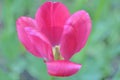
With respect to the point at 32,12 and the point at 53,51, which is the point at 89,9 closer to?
the point at 32,12

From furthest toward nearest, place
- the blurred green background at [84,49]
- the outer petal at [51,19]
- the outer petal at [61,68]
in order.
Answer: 1. the blurred green background at [84,49]
2. the outer petal at [51,19]
3. the outer petal at [61,68]

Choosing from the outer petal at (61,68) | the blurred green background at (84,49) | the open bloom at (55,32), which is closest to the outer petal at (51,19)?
the open bloom at (55,32)

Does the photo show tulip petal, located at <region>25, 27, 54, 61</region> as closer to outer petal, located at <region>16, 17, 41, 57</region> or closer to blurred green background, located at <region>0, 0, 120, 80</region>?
outer petal, located at <region>16, 17, 41, 57</region>

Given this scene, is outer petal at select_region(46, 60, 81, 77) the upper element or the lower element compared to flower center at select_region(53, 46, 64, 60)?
lower

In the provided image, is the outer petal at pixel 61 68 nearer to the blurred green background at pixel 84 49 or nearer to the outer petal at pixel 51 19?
the outer petal at pixel 51 19

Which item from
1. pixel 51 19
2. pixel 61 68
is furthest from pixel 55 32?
pixel 61 68

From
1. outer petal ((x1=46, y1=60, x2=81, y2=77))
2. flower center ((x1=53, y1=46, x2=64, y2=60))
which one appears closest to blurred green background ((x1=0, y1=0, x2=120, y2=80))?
flower center ((x1=53, y1=46, x2=64, y2=60))
